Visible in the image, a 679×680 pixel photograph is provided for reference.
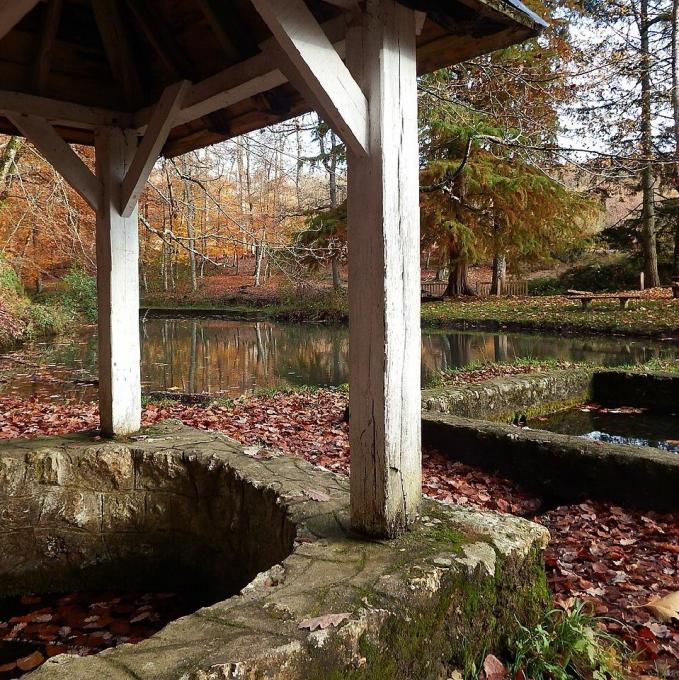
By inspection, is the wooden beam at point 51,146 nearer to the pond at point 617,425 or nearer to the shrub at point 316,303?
the pond at point 617,425

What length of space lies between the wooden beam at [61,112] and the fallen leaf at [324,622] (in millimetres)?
3880

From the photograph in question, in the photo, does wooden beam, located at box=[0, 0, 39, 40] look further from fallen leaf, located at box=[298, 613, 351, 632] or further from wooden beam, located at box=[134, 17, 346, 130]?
fallen leaf, located at box=[298, 613, 351, 632]

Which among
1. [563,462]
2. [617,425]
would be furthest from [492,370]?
[563,462]

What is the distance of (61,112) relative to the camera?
14.1 ft

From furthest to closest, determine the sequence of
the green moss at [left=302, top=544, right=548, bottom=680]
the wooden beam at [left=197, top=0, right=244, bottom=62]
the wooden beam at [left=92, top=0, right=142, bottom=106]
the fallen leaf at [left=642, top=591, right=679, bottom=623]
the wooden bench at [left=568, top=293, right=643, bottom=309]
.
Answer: the wooden bench at [left=568, top=293, right=643, bottom=309] < the wooden beam at [left=92, top=0, right=142, bottom=106] < the wooden beam at [left=197, top=0, right=244, bottom=62] < the fallen leaf at [left=642, top=591, right=679, bottom=623] < the green moss at [left=302, top=544, right=548, bottom=680]

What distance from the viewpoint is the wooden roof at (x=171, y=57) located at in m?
3.08

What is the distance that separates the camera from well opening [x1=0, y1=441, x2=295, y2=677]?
3975mm

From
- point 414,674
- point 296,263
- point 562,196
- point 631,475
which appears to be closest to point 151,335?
point 296,263

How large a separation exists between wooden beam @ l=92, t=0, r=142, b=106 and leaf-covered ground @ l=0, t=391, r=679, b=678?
3.11 m

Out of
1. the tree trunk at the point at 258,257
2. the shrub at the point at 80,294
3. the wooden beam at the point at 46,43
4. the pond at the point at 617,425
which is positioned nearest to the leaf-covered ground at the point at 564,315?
the tree trunk at the point at 258,257

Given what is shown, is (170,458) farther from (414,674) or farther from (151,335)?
(151,335)

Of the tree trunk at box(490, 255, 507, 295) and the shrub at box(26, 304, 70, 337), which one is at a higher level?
the tree trunk at box(490, 255, 507, 295)

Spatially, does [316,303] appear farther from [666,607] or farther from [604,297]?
[666,607]

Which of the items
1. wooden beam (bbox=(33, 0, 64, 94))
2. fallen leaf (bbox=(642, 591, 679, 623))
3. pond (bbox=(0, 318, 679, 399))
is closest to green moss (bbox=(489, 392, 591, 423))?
pond (bbox=(0, 318, 679, 399))
